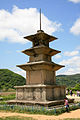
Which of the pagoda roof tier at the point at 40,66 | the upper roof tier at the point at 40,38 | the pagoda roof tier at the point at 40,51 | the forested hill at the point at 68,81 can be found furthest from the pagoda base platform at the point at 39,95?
the forested hill at the point at 68,81

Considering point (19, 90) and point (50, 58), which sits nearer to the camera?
point (19, 90)

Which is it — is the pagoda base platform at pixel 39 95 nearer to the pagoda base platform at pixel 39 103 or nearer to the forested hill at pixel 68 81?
the pagoda base platform at pixel 39 103

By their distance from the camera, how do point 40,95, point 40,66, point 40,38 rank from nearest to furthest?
point 40,95
point 40,66
point 40,38

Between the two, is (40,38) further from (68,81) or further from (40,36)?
(68,81)

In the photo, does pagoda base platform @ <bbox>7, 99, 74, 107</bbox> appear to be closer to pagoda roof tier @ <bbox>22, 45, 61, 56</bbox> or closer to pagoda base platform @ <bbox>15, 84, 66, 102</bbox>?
pagoda base platform @ <bbox>15, 84, 66, 102</bbox>

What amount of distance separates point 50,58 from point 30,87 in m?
4.42

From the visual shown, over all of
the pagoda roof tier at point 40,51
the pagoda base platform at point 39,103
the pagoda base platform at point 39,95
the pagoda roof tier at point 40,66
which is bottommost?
the pagoda base platform at point 39,103

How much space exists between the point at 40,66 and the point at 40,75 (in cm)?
98

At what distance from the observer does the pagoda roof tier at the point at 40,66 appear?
50.4 feet

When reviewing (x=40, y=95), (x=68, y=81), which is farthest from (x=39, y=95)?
(x=68, y=81)

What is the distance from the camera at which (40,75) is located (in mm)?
15836

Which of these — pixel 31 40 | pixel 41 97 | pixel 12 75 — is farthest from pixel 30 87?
pixel 12 75

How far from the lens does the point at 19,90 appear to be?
1628cm

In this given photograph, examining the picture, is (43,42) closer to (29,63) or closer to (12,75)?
(29,63)
